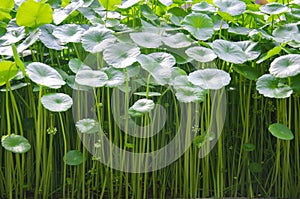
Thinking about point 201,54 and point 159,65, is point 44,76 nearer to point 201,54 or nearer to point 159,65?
point 159,65

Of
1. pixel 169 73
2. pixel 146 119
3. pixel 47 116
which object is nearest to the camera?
pixel 169 73

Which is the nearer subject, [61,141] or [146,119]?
[146,119]

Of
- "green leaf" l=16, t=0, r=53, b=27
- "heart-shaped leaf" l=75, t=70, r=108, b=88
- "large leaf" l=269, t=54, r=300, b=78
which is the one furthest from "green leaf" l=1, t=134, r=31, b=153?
"large leaf" l=269, t=54, r=300, b=78

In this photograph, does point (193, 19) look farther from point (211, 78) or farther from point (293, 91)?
point (293, 91)

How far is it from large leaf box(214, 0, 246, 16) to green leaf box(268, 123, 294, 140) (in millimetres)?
370

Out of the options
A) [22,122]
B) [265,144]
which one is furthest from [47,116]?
[265,144]

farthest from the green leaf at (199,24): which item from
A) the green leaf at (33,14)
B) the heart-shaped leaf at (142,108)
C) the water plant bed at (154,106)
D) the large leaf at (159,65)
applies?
the green leaf at (33,14)

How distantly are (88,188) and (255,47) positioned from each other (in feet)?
2.11

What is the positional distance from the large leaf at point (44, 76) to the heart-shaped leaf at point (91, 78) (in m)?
0.05

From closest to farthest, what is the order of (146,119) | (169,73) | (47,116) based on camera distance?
(169,73), (146,119), (47,116)

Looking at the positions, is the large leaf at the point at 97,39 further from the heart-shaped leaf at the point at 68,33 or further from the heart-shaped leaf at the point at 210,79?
the heart-shaped leaf at the point at 210,79

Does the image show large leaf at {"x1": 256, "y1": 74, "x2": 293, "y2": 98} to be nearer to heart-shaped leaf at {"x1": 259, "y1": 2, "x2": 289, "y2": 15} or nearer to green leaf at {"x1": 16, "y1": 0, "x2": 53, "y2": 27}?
heart-shaped leaf at {"x1": 259, "y1": 2, "x2": 289, "y2": 15}

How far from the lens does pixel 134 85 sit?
1.46 meters

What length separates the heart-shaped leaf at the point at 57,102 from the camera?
4.03 ft
